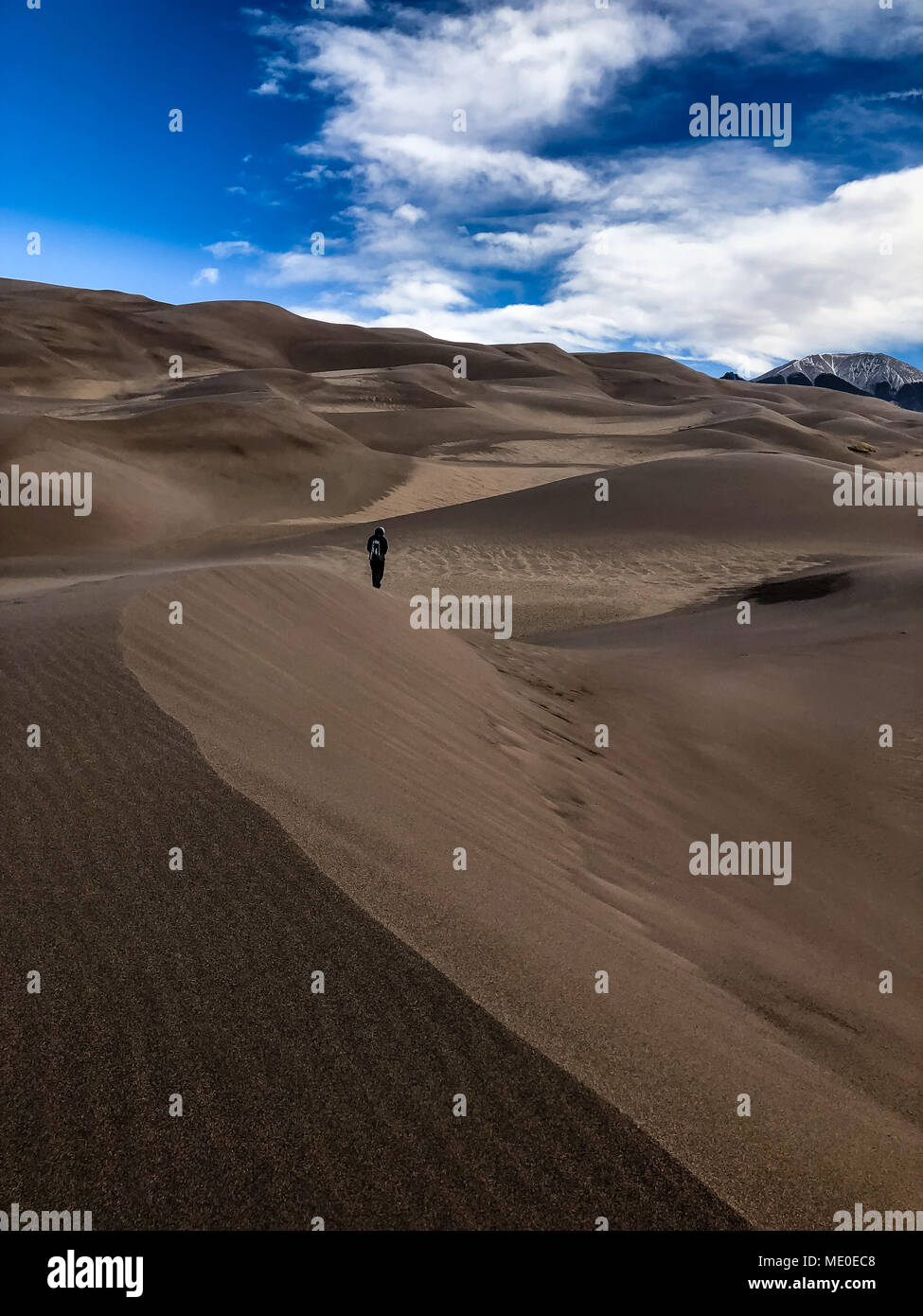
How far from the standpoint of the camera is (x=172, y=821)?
3.74 m

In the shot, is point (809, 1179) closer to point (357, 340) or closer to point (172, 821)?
point (172, 821)

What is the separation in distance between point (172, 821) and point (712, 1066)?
2288mm

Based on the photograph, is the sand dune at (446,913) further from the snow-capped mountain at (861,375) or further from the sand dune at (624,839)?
the snow-capped mountain at (861,375)

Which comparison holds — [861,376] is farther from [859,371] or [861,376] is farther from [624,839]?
[624,839]

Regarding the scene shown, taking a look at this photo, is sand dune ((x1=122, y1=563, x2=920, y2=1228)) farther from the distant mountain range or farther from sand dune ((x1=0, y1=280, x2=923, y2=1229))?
the distant mountain range

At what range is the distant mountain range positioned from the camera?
157500 mm

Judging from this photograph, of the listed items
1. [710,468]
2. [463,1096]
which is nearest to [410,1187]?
[463,1096]

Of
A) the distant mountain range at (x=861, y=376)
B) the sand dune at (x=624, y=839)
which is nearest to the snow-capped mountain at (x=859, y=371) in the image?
the distant mountain range at (x=861, y=376)

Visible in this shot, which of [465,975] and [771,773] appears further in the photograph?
[771,773]

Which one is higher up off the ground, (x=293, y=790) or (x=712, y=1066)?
(x=293, y=790)

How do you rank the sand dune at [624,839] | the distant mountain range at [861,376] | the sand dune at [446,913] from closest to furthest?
the sand dune at [446,913]
the sand dune at [624,839]
the distant mountain range at [861,376]

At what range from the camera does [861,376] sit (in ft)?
552

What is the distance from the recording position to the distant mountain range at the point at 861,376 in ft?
517
